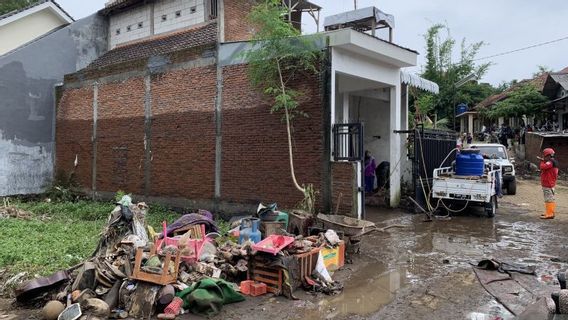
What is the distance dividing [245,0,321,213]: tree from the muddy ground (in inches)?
102

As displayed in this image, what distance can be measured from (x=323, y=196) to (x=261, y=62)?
3.60 metres

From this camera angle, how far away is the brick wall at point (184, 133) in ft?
42.5

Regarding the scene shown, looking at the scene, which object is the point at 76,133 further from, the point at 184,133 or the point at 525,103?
the point at 525,103

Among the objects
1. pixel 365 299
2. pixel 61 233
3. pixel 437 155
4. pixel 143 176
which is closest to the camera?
pixel 365 299

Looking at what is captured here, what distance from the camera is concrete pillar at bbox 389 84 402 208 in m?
13.1

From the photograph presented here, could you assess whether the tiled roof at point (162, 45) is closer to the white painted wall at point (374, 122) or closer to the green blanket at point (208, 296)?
the white painted wall at point (374, 122)

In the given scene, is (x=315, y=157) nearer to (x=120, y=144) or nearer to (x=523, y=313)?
(x=523, y=313)

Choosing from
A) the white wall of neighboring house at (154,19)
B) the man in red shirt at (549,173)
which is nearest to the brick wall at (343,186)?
the man in red shirt at (549,173)

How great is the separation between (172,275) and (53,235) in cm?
591

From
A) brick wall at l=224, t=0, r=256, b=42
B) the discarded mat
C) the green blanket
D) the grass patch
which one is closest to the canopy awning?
brick wall at l=224, t=0, r=256, b=42

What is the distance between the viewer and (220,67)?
12.5 meters

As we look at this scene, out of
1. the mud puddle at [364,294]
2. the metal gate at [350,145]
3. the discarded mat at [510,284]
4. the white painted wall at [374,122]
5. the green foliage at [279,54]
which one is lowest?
the mud puddle at [364,294]

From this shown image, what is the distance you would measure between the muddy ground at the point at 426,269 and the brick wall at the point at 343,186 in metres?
0.91

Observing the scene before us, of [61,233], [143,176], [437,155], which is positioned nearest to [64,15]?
[143,176]
